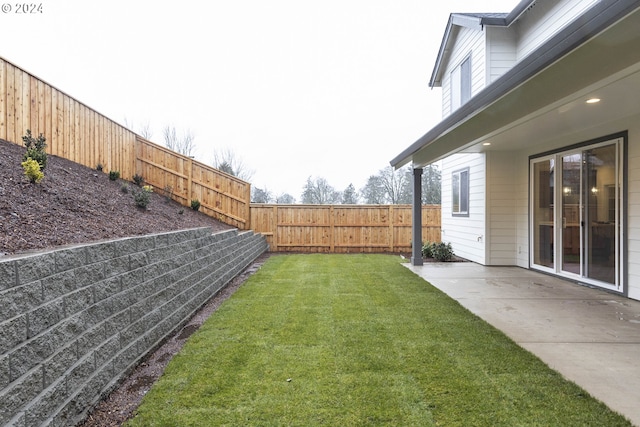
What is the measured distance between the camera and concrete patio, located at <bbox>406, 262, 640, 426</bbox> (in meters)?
2.61

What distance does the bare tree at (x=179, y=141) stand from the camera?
25.3 meters

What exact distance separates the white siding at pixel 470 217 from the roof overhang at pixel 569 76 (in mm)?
3285

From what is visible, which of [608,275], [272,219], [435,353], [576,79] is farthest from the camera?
[272,219]

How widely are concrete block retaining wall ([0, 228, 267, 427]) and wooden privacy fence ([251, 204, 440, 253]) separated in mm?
7134

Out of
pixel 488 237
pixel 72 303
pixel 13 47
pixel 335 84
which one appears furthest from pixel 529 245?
pixel 335 84

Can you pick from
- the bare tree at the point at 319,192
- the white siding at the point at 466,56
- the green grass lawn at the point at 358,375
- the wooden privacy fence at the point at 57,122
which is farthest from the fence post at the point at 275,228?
the bare tree at the point at 319,192

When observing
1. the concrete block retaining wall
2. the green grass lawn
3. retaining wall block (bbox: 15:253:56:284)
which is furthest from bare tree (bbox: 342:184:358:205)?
retaining wall block (bbox: 15:253:56:284)

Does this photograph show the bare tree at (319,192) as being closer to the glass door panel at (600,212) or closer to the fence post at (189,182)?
the fence post at (189,182)

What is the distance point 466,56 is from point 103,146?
28.1 feet

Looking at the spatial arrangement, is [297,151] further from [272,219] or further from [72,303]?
[72,303]

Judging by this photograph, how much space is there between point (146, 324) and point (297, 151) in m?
30.9

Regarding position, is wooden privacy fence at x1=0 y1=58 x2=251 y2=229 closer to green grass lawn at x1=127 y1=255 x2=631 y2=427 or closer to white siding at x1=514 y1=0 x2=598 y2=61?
green grass lawn at x1=127 y1=255 x2=631 y2=427

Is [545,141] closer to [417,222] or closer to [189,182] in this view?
[417,222]

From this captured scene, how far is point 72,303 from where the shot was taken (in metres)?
2.12
